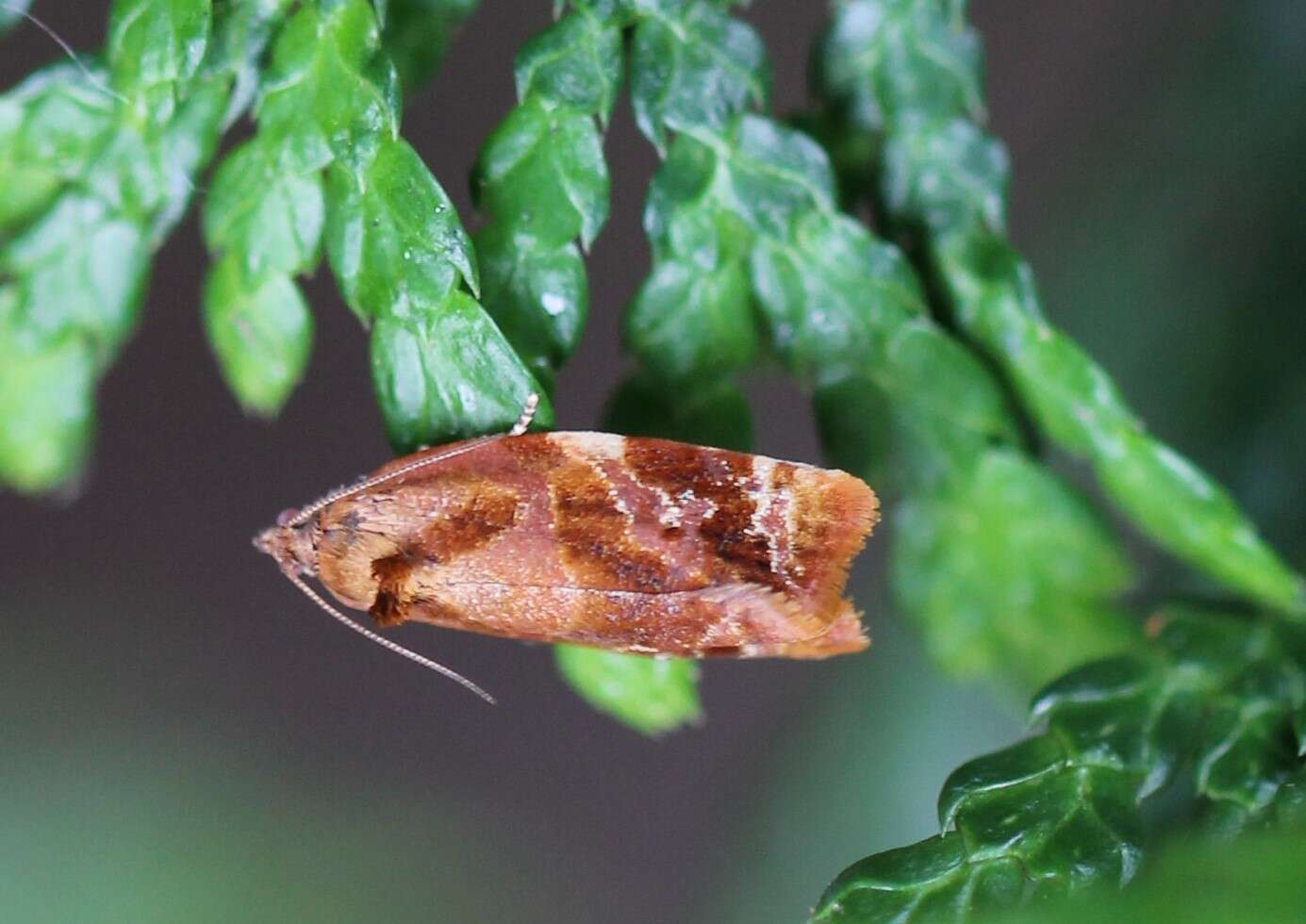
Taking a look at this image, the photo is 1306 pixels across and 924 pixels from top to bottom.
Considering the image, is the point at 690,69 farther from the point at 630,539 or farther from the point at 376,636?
the point at 376,636

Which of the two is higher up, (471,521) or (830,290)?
(830,290)

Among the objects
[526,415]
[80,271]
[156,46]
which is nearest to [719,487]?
[526,415]

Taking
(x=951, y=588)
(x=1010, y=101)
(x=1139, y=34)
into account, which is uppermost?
(x=1010, y=101)

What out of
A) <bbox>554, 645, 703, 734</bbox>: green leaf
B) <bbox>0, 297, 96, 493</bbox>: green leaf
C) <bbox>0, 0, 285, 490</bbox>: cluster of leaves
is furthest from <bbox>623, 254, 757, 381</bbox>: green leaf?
<bbox>0, 297, 96, 493</bbox>: green leaf

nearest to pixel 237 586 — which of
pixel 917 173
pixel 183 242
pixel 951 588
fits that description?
pixel 183 242

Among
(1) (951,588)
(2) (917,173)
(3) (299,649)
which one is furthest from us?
(3) (299,649)

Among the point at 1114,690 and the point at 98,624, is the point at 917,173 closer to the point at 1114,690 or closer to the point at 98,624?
the point at 1114,690

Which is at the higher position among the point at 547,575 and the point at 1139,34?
the point at 1139,34

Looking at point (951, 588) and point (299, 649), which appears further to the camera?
point (299, 649)

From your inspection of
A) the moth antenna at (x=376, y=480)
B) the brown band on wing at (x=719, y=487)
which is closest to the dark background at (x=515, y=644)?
the moth antenna at (x=376, y=480)
